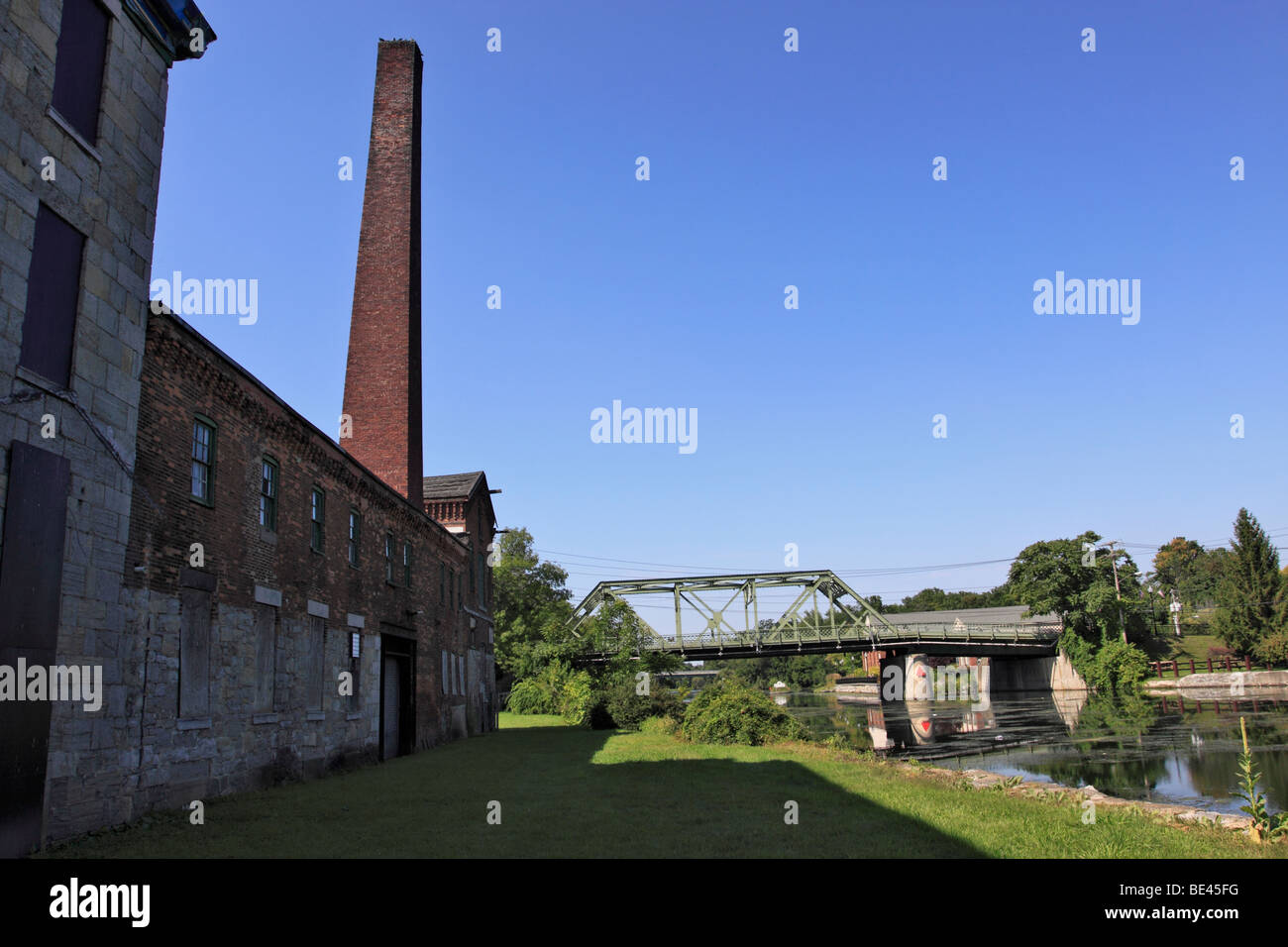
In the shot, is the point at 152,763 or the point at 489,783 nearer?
the point at 152,763

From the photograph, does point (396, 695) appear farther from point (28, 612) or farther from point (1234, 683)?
point (1234, 683)

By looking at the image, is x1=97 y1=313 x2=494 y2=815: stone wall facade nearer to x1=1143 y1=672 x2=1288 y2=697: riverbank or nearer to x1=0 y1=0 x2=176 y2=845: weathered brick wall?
x1=0 y1=0 x2=176 y2=845: weathered brick wall

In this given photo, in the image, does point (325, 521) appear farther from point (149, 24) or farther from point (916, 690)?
point (916, 690)

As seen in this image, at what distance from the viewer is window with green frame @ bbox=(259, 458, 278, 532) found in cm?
1456

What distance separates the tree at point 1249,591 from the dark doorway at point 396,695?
59874 mm

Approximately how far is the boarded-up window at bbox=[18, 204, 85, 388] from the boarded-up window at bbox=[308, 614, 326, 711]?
26.4ft

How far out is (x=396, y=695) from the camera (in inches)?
903

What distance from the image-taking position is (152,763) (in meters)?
10.8

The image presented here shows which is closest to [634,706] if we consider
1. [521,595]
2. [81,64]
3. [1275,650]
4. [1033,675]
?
[81,64]

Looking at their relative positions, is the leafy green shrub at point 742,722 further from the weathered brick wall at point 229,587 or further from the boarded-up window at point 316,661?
the boarded-up window at point 316,661

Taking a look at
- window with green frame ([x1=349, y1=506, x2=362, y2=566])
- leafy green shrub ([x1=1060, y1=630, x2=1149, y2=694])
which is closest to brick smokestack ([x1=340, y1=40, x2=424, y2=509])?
window with green frame ([x1=349, y1=506, x2=362, y2=566])

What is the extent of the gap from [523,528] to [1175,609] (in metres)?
71.6
